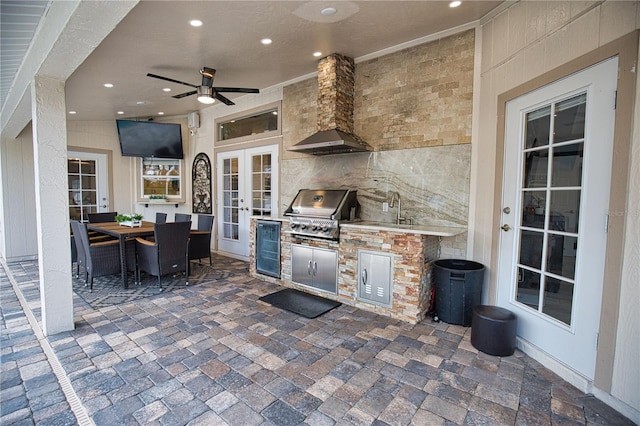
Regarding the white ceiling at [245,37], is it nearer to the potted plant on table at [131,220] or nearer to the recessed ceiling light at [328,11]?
the recessed ceiling light at [328,11]

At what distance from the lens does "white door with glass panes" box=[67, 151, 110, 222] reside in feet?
21.7

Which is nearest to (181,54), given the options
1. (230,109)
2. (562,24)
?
(230,109)

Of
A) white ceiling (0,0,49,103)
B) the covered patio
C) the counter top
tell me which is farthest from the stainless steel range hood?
white ceiling (0,0,49,103)

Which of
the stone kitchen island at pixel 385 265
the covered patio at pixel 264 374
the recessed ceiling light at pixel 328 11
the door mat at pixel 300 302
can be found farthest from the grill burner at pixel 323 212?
the recessed ceiling light at pixel 328 11

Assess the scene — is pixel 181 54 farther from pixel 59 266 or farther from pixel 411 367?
pixel 411 367

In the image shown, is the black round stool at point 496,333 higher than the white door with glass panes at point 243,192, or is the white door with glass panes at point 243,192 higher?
the white door with glass panes at point 243,192

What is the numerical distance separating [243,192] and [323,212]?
106 inches

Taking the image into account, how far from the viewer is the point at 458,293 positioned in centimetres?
312

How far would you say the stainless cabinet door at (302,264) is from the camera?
4.15 meters

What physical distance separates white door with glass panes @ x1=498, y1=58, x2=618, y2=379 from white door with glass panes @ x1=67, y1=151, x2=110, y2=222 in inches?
315

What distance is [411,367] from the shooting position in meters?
2.37

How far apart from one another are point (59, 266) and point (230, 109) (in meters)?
4.40

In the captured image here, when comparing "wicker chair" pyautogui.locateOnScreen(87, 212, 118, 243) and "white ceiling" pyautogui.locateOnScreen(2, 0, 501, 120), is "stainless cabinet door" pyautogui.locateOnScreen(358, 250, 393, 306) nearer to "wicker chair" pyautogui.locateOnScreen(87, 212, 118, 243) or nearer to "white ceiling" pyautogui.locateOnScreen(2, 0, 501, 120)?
"white ceiling" pyautogui.locateOnScreen(2, 0, 501, 120)

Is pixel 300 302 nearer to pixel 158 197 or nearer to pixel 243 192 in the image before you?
pixel 243 192
